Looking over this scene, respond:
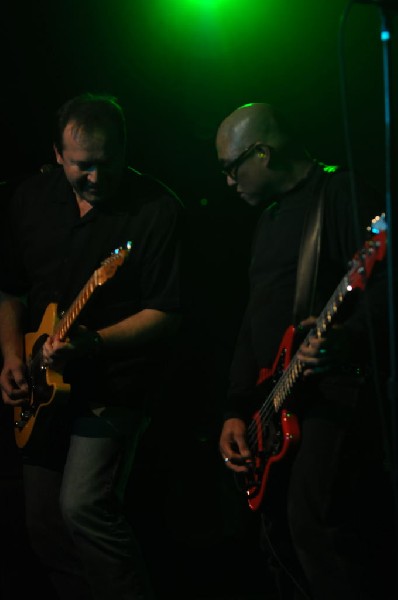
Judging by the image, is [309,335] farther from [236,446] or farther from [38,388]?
[38,388]

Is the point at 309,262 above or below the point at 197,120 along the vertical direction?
below

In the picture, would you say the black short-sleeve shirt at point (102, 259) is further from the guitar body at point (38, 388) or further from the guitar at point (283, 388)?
the guitar at point (283, 388)

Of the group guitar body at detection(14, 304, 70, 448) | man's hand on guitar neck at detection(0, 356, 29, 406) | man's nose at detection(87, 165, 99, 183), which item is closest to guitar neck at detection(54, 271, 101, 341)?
guitar body at detection(14, 304, 70, 448)

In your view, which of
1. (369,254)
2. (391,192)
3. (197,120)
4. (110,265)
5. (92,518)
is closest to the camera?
Answer: (391,192)

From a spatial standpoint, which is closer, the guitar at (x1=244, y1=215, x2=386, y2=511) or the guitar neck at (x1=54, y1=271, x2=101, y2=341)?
the guitar at (x1=244, y1=215, x2=386, y2=511)

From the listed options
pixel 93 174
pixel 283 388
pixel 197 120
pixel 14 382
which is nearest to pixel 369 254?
pixel 283 388

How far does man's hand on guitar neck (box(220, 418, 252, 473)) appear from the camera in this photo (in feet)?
9.59

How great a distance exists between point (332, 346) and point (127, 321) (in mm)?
925

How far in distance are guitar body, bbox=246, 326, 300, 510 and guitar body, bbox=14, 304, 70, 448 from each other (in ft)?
2.50

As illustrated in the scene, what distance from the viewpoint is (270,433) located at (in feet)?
8.98

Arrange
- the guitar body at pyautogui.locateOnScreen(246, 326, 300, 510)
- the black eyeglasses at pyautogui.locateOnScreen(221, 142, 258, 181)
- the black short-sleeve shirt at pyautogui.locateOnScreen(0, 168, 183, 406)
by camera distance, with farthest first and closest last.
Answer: the black eyeglasses at pyautogui.locateOnScreen(221, 142, 258, 181) → the black short-sleeve shirt at pyautogui.locateOnScreen(0, 168, 183, 406) → the guitar body at pyautogui.locateOnScreen(246, 326, 300, 510)

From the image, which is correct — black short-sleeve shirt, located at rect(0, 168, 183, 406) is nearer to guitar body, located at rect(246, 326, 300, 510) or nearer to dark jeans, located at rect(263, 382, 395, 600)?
guitar body, located at rect(246, 326, 300, 510)

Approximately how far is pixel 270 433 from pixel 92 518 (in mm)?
731

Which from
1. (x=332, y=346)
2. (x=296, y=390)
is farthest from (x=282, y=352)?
(x=332, y=346)
